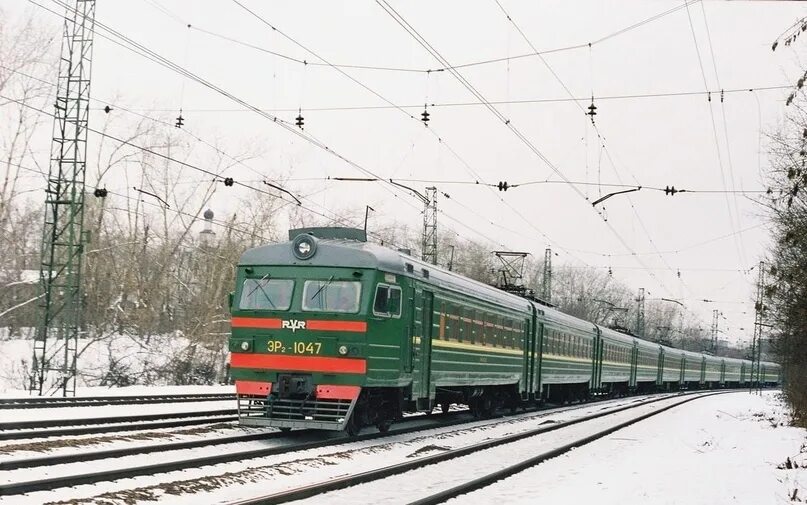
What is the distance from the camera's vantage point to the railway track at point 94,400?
20047 millimetres

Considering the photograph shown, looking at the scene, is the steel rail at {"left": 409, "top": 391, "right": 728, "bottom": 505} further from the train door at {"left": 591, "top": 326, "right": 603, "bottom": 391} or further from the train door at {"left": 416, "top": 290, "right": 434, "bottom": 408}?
the train door at {"left": 591, "top": 326, "right": 603, "bottom": 391}

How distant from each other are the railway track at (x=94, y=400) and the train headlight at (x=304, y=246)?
731 cm

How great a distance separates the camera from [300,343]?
1595 cm

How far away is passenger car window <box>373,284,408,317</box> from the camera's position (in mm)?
16156

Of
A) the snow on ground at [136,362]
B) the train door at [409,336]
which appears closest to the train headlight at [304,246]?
the train door at [409,336]

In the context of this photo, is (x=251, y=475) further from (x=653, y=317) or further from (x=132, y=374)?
(x=653, y=317)

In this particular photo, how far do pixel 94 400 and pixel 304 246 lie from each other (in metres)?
9.59

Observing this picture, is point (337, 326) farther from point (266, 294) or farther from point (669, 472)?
point (669, 472)

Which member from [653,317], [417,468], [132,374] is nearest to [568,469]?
[417,468]

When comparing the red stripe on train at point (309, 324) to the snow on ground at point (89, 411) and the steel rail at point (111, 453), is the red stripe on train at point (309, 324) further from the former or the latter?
the snow on ground at point (89, 411)

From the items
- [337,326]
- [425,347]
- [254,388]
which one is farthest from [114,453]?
[425,347]

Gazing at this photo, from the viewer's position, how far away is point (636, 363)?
5019cm

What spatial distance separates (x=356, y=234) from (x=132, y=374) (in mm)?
21212

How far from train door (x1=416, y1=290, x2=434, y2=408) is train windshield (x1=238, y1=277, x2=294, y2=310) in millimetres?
2760
